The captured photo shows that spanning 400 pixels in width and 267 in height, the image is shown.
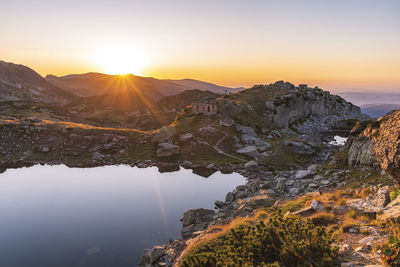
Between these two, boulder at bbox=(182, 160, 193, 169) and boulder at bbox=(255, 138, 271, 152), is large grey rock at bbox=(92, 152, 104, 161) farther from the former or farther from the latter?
boulder at bbox=(255, 138, 271, 152)

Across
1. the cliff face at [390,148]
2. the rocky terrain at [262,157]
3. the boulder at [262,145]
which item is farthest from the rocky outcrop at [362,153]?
the boulder at [262,145]

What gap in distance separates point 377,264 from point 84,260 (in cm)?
2522

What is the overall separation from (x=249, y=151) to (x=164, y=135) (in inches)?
970

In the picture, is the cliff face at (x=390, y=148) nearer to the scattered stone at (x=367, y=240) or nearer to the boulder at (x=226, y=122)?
the scattered stone at (x=367, y=240)

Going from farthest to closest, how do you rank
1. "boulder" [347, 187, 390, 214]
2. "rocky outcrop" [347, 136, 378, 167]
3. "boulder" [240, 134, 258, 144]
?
"boulder" [240, 134, 258, 144], "rocky outcrop" [347, 136, 378, 167], "boulder" [347, 187, 390, 214]

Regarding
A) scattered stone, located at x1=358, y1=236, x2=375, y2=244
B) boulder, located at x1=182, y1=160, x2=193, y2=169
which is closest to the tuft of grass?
scattered stone, located at x1=358, y1=236, x2=375, y2=244

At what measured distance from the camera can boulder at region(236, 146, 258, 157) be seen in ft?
203

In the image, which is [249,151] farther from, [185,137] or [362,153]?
[362,153]

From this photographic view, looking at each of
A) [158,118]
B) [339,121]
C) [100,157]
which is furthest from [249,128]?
[158,118]

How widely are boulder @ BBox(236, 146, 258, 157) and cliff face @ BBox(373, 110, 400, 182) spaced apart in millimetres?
47161

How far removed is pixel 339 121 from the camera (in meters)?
126

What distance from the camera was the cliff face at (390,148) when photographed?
12820 millimetres

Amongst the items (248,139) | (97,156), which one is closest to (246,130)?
(248,139)

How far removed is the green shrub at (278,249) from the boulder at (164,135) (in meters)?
54.4
